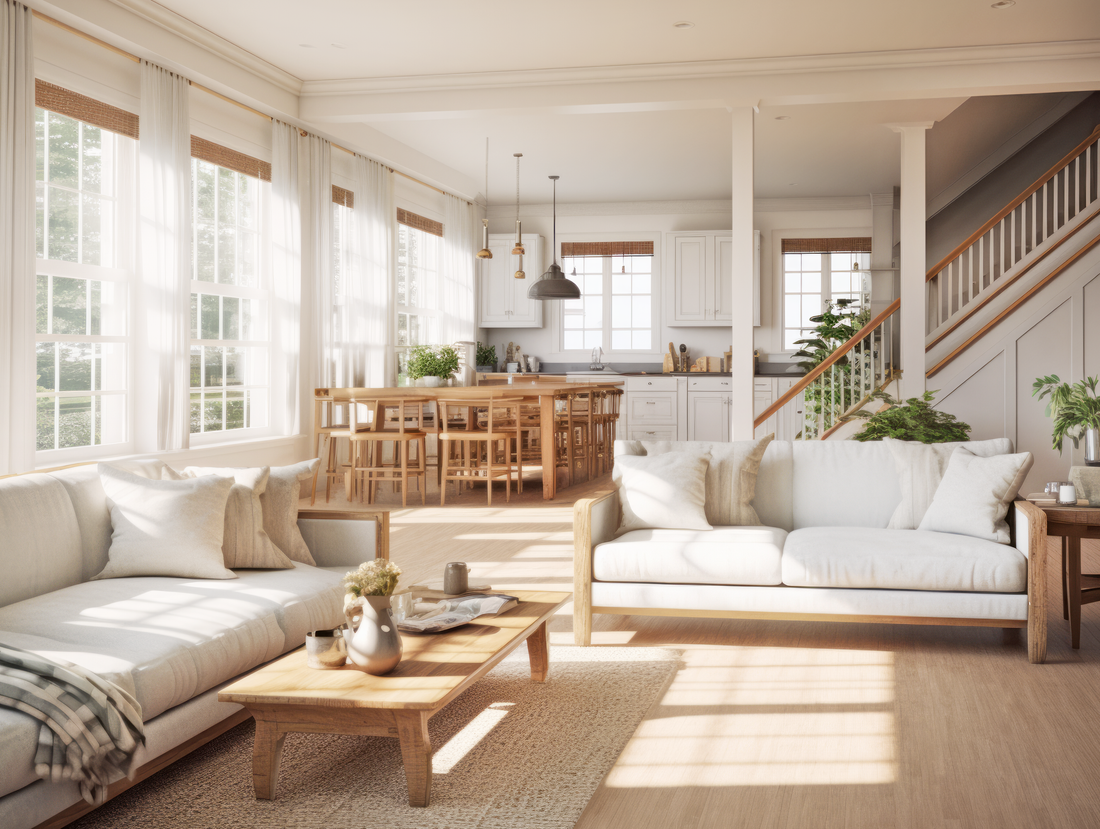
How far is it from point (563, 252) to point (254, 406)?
5.59 m

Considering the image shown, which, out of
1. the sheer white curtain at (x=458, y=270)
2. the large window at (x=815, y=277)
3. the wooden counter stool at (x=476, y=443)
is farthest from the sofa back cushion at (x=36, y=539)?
the large window at (x=815, y=277)

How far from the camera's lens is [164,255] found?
6301mm

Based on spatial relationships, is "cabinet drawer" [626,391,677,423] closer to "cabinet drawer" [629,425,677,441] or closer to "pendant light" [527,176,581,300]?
"cabinet drawer" [629,425,677,441]

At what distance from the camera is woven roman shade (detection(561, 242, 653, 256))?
1209cm

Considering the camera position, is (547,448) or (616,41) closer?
(616,41)

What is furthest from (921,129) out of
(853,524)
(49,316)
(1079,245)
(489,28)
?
(49,316)

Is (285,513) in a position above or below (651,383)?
below

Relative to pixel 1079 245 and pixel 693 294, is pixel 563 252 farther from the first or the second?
pixel 1079 245

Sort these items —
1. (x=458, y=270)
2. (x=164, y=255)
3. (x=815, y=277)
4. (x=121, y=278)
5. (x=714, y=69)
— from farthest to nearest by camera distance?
(x=815, y=277) → (x=458, y=270) → (x=714, y=69) → (x=164, y=255) → (x=121, y=278)

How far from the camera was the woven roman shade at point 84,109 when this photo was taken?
5.39 meters

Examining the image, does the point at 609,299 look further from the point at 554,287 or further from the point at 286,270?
the point at 286,270

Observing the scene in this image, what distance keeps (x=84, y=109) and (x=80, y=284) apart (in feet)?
3.46

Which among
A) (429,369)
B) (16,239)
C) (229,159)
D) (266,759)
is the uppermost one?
(229,159)

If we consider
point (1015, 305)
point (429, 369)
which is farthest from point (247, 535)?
point (1015, 305)
